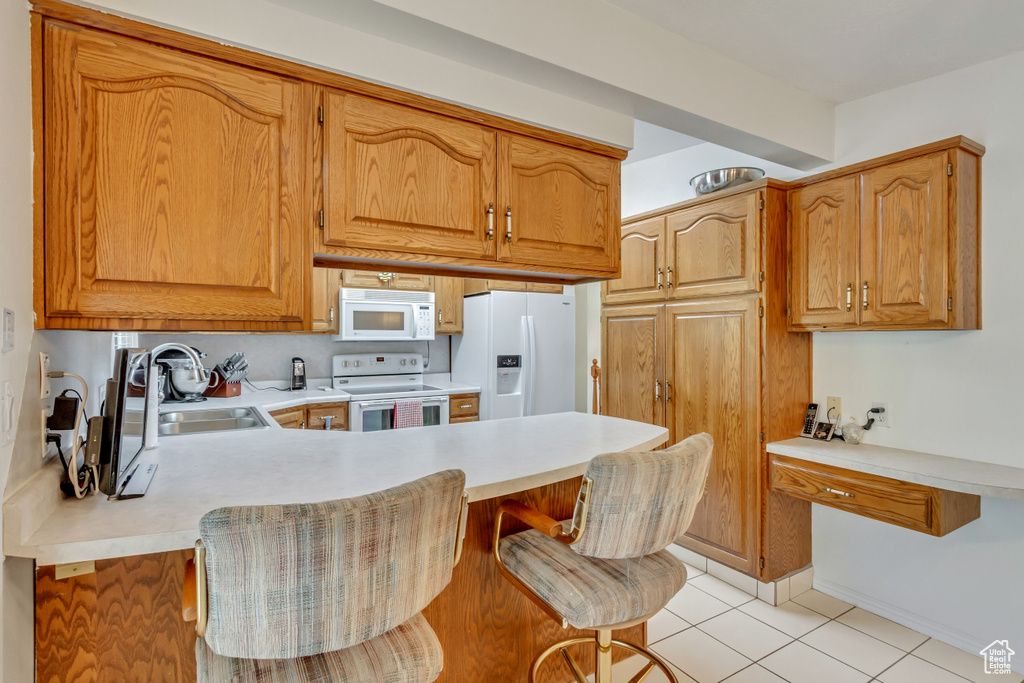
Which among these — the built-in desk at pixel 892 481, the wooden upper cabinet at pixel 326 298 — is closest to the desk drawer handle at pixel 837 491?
the built-in desk at pixel 892 481

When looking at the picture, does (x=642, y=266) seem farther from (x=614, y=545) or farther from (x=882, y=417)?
(x=614, y=545)

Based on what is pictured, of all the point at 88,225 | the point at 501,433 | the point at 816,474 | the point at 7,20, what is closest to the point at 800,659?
the point at 816,474

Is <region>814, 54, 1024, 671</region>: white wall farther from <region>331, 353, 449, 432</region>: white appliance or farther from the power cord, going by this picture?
the power cord

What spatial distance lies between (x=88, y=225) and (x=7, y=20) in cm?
42

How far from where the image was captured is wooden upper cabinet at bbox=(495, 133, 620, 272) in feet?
6.10

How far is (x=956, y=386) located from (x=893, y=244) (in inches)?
27.1

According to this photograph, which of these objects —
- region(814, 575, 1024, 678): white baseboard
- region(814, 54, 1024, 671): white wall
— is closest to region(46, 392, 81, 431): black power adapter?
region(814, 54, 1024, 671): white wall

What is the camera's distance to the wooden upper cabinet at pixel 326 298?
Answer: 374cm

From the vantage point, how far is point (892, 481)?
215cm

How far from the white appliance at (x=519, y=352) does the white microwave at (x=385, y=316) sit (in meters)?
0.40

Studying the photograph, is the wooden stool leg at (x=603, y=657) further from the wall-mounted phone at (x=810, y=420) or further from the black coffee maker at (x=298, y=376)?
the black coffee maker at (x=298, y=376)

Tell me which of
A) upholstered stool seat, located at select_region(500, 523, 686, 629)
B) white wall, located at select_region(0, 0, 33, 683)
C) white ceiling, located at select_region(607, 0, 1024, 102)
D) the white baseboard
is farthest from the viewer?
the white baseboard

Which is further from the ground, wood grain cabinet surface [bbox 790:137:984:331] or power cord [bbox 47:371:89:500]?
wood grain cabinet surface [bbox 790:137:984:331]

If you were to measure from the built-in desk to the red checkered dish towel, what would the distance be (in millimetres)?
2324
